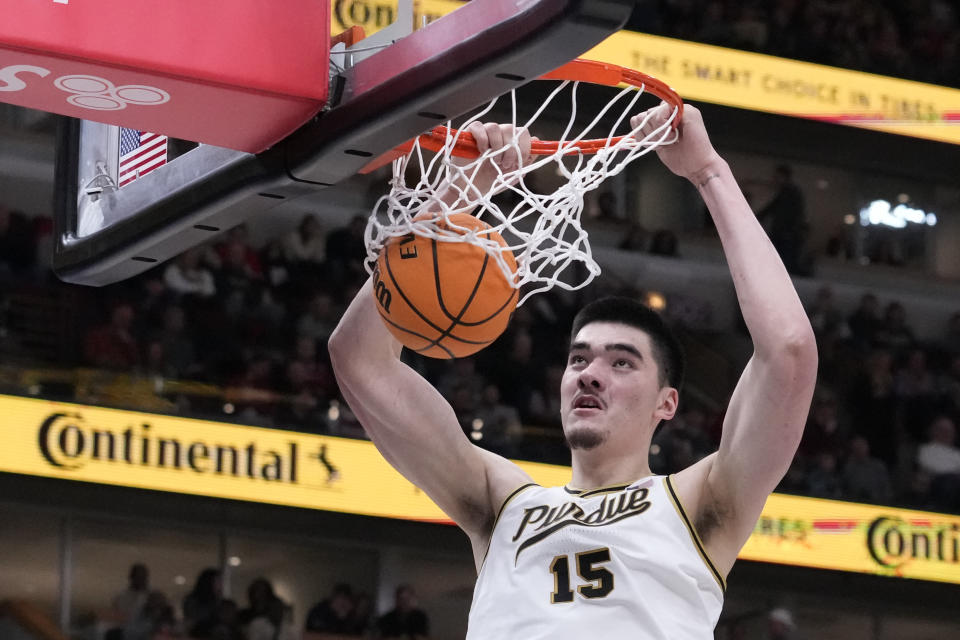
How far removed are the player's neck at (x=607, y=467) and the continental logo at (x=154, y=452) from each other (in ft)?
22.1

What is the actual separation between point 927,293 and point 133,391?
9.10 m

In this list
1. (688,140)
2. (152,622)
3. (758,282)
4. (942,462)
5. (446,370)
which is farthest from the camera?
(942,462)

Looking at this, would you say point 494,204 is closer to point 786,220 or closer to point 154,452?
point 154,452

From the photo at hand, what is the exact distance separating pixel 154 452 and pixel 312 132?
292 inches

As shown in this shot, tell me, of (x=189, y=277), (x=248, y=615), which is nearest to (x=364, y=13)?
(x=189, y=277)

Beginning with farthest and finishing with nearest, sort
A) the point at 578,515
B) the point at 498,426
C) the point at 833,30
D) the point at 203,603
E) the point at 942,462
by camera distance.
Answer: the point at 833,30, the point at 942,462, the point at 498,426, the point at 203,603, the point at 578,515

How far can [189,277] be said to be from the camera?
419 inches

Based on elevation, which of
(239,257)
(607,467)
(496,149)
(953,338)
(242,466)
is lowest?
(242,466)

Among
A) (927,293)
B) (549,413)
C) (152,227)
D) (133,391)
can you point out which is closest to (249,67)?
(152,227)

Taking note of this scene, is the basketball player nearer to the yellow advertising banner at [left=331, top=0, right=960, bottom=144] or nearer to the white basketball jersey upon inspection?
the white basketball jersey

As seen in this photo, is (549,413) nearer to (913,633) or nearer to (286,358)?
(286,358)

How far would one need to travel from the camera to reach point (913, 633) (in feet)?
42.8

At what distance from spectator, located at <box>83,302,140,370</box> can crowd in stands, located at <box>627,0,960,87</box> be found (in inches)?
214

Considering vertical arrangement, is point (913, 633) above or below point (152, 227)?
below
